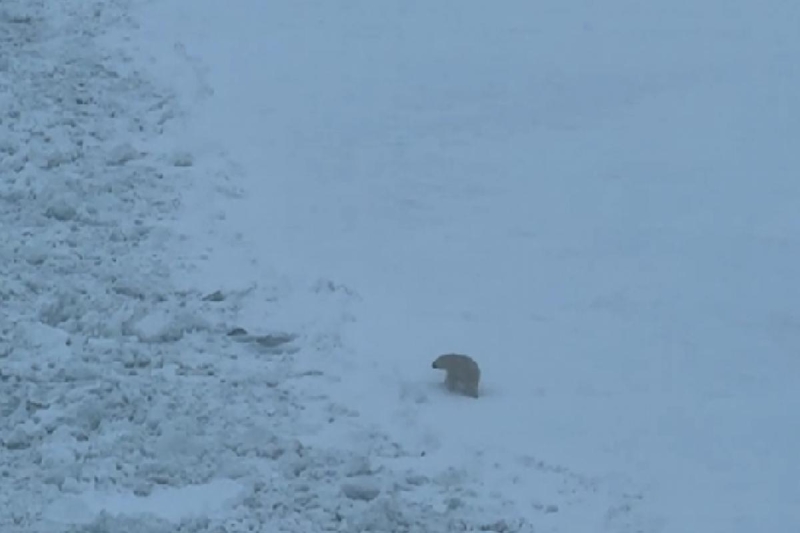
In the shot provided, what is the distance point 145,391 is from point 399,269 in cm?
170

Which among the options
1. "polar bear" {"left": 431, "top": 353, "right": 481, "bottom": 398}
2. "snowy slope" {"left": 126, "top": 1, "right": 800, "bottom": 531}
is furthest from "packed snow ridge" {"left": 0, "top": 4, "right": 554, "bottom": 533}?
"polar bear" {"left": 431, "top": 353, "right": 481, "bottom": 398}

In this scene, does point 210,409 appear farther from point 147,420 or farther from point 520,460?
point 520,460

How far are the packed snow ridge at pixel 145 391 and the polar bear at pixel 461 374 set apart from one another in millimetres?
433

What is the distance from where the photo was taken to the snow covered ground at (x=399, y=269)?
5.53m

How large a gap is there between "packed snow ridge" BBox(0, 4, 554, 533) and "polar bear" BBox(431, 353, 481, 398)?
433 millimetres

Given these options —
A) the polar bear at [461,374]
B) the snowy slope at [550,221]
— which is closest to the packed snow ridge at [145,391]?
the snowy slope at [550,221]

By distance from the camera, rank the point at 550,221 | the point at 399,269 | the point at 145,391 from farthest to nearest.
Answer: the point at 550,221 → the point at 399,269 → the point at 145,391

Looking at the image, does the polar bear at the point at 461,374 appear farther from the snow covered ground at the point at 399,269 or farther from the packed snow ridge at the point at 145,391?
the packed snow ridge at the point at 145,391

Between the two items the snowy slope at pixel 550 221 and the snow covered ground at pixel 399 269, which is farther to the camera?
the snowy slope at pixel 550 221

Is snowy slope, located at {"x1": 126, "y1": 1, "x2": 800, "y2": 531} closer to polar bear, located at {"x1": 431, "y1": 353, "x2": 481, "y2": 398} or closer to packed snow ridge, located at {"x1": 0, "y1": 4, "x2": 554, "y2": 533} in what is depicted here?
polar bear, located at {"x1": 431, "y1": 353, "x2": 481, "y2": 398}

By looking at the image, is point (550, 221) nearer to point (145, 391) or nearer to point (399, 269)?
point (399, 269)

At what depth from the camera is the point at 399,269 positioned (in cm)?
746

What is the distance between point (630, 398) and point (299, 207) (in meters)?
2.61

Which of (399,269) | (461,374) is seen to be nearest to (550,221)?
(399,269)
